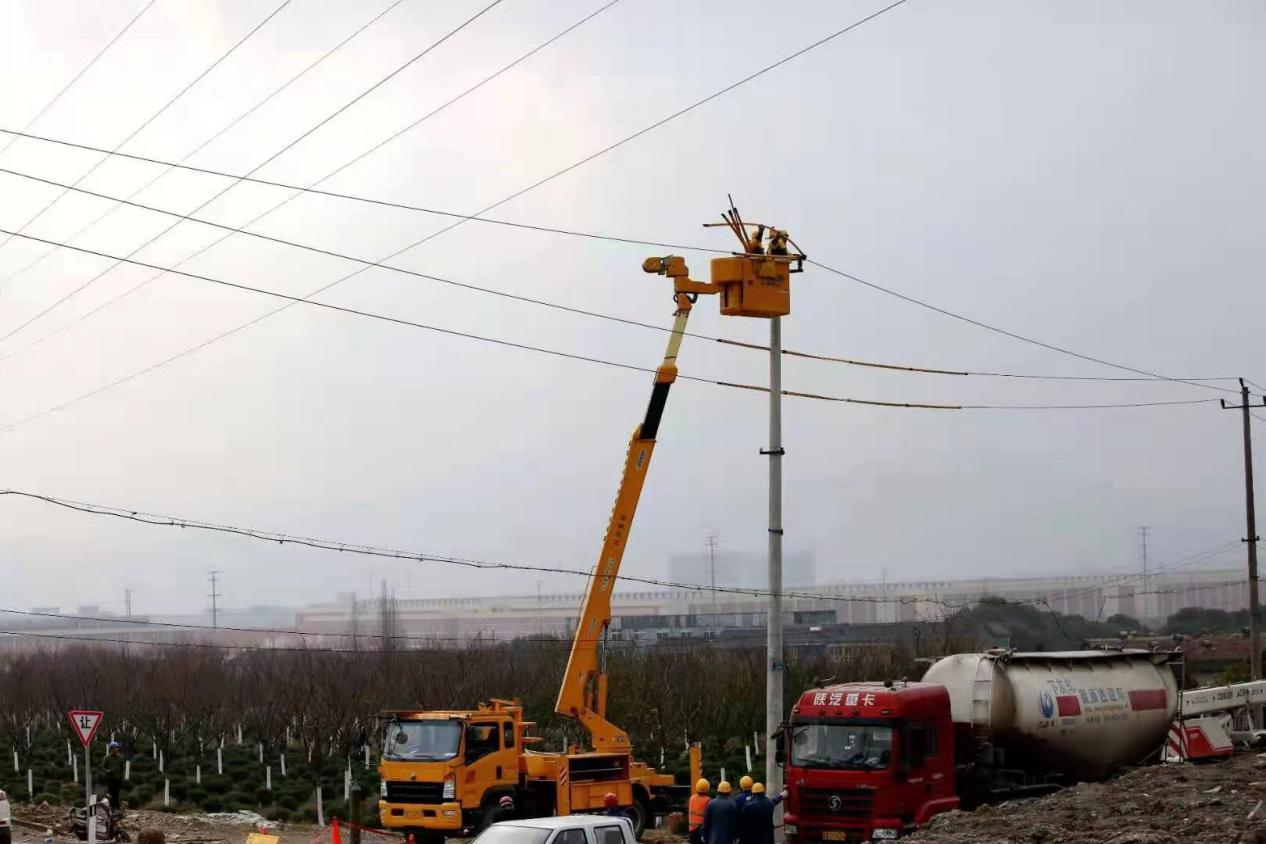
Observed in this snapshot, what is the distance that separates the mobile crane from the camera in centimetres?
2462

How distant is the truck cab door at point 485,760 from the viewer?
83.7ft

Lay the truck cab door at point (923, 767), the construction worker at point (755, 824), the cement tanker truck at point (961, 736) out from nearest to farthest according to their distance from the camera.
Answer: the construction worker at point (755, 824) → the cement tanker truck at point (961, 736) → the truck cab door at point (923, 767)

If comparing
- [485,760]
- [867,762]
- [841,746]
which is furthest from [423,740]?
Result: [867,762]

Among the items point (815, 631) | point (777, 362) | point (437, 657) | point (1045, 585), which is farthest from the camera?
point (1045, 585)

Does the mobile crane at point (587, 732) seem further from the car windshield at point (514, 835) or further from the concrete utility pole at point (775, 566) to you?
the car windshield at point (514, 835)

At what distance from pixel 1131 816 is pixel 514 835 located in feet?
30.0

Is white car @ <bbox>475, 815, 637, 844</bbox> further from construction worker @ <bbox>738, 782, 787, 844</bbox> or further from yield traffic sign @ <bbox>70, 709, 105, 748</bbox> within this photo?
yield traffic sign @ <bbox>70, 709, 105, 748</bbox>

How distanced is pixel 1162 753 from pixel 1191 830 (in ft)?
39.1

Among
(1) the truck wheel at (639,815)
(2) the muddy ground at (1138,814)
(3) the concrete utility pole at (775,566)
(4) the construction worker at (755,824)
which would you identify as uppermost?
(3) the concrete utility pole at (775,566)

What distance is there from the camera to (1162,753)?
A: 29.7 metres

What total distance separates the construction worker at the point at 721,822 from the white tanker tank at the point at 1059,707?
325 inches

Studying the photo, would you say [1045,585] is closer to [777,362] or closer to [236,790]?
[236,790]

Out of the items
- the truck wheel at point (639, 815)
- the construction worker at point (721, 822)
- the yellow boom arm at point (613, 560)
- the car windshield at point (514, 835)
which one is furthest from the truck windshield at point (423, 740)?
the car windshield at point (514, 835)

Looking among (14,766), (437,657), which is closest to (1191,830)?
(14,766)
